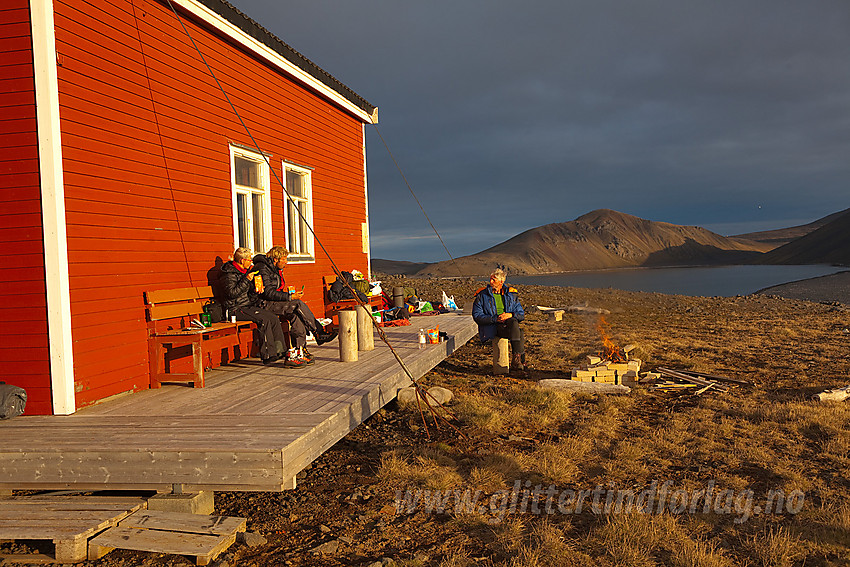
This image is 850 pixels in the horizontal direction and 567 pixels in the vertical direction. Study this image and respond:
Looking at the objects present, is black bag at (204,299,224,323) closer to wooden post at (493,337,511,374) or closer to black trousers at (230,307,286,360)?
black trousers at (230,307,286,360)

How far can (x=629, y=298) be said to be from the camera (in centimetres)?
2991

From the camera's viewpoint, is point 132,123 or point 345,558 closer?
point 345,558

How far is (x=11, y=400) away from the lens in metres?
4.63

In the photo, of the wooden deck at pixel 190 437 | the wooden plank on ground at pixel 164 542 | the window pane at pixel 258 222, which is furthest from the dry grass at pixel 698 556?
the window pane at pixel 258 222

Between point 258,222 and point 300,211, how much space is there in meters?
1.04

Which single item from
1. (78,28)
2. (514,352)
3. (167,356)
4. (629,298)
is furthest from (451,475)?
(629,298)

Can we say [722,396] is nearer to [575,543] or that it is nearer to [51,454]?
[575,543]

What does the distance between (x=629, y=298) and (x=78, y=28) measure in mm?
29094

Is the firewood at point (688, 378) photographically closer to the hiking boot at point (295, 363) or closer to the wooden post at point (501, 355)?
the wooden post at point (501, 355)

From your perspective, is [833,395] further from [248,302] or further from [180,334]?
[180,334]

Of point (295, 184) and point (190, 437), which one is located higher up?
point (295, 184)

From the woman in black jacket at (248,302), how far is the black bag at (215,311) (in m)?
0.10

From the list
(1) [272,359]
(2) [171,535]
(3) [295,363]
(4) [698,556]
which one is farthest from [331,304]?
(4) [698,556]

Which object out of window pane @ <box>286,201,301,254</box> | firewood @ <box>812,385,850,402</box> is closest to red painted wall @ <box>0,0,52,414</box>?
window pane @ <box>286,201,301,254</box>
